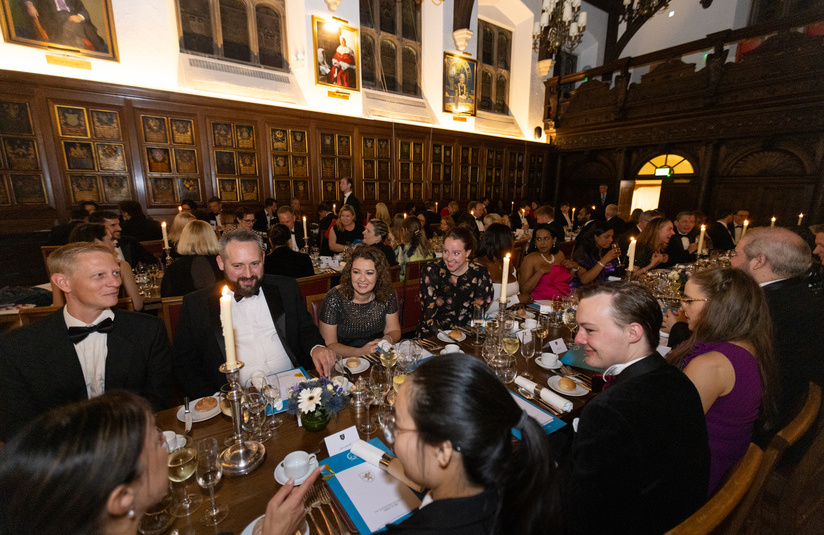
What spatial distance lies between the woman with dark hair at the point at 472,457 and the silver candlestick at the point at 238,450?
2.52ft

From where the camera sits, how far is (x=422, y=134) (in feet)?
39.3

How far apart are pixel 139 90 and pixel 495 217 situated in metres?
8.31

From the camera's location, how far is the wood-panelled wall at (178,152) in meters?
6.79

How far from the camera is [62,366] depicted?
1.95 m

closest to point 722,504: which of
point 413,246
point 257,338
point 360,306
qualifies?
point 360,306

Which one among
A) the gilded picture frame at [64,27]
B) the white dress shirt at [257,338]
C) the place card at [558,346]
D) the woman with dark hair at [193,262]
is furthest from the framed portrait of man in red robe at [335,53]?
the place card at [558,346]

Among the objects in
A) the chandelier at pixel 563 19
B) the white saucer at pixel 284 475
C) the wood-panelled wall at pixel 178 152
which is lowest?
the white saucer at pixel 284 475

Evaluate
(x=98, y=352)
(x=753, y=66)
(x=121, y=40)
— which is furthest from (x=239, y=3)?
(x=753, y=66)

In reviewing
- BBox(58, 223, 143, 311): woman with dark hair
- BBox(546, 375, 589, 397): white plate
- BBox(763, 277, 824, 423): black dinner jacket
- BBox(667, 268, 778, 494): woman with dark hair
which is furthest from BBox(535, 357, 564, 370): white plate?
BBox(58, 223, 143, 311): woman with dark hair

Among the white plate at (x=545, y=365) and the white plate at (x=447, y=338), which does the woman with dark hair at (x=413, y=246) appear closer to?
the white plate at (x=447, y=338)

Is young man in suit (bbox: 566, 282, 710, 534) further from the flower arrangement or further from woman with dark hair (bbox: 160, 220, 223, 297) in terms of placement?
woman with dark hair (bbox: 160, 220, 223, 297)

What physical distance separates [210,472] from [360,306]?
1.80 m

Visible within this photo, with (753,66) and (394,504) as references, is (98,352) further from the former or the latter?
(753,66)

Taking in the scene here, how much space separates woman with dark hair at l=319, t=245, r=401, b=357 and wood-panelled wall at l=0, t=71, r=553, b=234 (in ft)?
24.9
